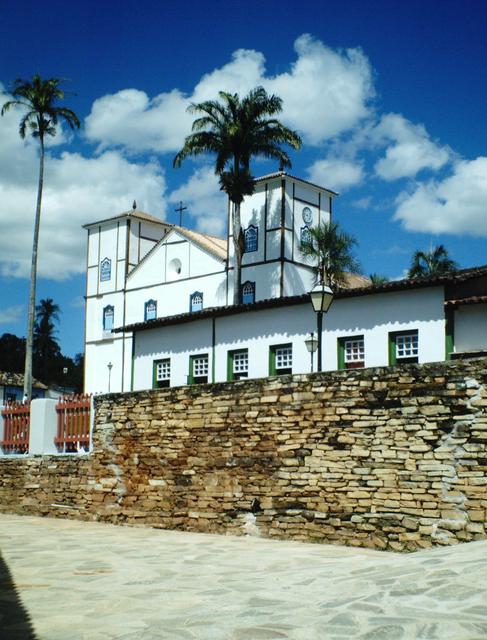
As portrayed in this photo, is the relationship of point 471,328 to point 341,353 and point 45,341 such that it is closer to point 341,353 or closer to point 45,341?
point 341,353

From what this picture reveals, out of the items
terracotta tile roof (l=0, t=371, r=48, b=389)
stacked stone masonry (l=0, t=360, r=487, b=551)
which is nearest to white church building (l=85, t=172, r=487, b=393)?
stacked stone masonry (l=0, t=360, r=487, b=551)

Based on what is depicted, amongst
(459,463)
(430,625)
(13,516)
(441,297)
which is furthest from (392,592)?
(441,297)

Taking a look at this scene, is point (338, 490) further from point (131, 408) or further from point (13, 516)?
point (13, 516)

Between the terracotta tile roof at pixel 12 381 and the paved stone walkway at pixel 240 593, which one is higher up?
the terracotta tile roof at pixel 12 381

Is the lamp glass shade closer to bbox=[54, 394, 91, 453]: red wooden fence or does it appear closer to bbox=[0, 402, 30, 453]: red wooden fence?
bbox=[54, 394, 91, 453]: red wooden fence

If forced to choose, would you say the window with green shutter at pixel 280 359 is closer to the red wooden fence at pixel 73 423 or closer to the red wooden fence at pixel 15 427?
the red wooden fence at pixel 73 423

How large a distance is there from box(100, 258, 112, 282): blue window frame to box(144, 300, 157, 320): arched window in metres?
4.68

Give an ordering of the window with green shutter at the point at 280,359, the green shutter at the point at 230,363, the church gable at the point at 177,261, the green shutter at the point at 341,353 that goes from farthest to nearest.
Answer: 1. the church gable at the point at 177,261
2. the green shutter at the point at 230,363
3. the window with green shutter at the point at 280,359
4. the green shutter at the point at 341,353

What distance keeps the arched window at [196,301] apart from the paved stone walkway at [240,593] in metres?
29.2

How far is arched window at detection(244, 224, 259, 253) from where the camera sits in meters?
39.9

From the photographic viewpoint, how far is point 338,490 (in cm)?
1170

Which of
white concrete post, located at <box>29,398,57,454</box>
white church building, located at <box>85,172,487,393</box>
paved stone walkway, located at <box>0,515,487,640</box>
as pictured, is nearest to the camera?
paved stone walkway, located at <box>0,515,487,640</box>

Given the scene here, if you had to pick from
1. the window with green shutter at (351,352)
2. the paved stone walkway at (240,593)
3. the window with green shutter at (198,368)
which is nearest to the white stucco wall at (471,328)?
the window with green shutter at (351,352)

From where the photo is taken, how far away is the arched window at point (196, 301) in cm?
4053
